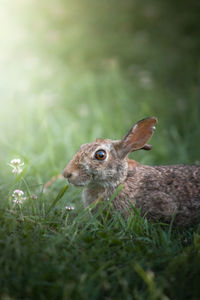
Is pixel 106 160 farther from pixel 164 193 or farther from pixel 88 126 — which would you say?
pixel 88 126

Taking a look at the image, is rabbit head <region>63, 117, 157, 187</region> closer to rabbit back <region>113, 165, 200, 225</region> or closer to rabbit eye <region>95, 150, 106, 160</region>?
rabbit eye <region>95, 150, 106, 160</region>

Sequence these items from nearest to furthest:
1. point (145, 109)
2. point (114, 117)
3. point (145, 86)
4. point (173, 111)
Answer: point (145, 109) < point (114, 117) < point (173, 111) < point (145, 86)

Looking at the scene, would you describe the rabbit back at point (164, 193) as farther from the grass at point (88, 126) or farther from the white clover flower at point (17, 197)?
the white clover flower at point (17, 197)

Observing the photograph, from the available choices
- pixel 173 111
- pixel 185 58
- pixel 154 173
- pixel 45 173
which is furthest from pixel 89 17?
pixel 154 173

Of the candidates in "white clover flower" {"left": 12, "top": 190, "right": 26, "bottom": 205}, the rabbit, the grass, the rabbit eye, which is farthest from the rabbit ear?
"white clover flower" {"left": 12, "top": 190, "right": 26, "bottom": 205}

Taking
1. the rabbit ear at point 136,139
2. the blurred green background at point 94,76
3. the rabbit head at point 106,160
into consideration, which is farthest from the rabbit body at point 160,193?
the blurred green background at point 94,76

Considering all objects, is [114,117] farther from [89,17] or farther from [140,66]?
[89,17]

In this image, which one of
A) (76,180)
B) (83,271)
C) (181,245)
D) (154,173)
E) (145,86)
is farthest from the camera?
(145,86)

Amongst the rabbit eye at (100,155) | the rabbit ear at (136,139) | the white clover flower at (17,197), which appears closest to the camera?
the white clover flower at (17,197)
